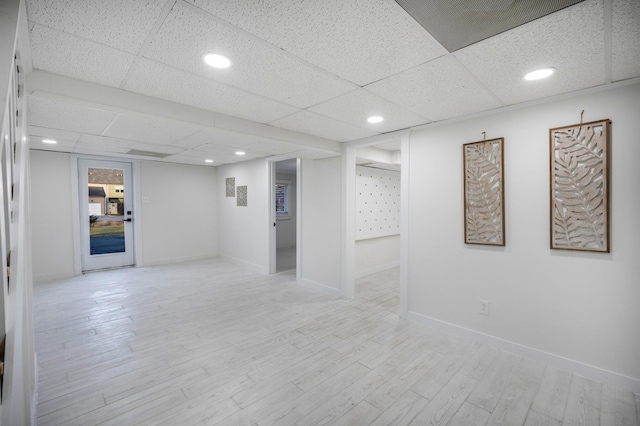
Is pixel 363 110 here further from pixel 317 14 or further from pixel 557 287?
pixel 557 287

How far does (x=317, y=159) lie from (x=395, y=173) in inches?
90.2

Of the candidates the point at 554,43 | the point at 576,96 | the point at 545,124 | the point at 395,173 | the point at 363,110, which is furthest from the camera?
the point at 395,173

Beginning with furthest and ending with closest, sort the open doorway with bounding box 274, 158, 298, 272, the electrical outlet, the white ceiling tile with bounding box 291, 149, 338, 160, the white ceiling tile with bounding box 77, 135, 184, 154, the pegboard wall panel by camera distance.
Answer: the open doorway with bounding box 274, 158, 298, 272, the pegboard wall panel, the white ceiling tile with bounding box 291, 149, 338, 160, the white ceiling tile with bounding box 77, 135, 184, 154, the electrical outlet

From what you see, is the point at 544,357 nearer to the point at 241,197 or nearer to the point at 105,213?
the point at 241,197

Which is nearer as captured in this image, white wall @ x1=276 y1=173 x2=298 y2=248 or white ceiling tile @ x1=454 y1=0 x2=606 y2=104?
white ceiling tile @ x1=454 y1=0 x2=606 y2=104

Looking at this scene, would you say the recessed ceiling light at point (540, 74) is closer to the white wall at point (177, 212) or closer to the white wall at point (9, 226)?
the white wall at point (9, 226)

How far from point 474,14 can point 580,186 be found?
177cm

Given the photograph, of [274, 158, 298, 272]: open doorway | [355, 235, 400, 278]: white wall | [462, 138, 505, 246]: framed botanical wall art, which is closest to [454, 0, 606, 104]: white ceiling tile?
[462, 138, 505, 246]: framed botanical wall art

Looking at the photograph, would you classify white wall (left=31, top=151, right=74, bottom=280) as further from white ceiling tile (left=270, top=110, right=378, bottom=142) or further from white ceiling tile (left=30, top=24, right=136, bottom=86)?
white ceiling tile (left=270, top=110, right=378, bottom=142)

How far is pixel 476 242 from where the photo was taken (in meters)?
2.83

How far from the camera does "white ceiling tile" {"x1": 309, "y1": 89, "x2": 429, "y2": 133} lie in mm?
2406

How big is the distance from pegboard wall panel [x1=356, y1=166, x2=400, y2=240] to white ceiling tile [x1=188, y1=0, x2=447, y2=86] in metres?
3.46

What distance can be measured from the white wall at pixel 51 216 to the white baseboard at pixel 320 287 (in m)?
4.10

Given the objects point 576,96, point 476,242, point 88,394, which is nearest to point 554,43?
point 576,96
